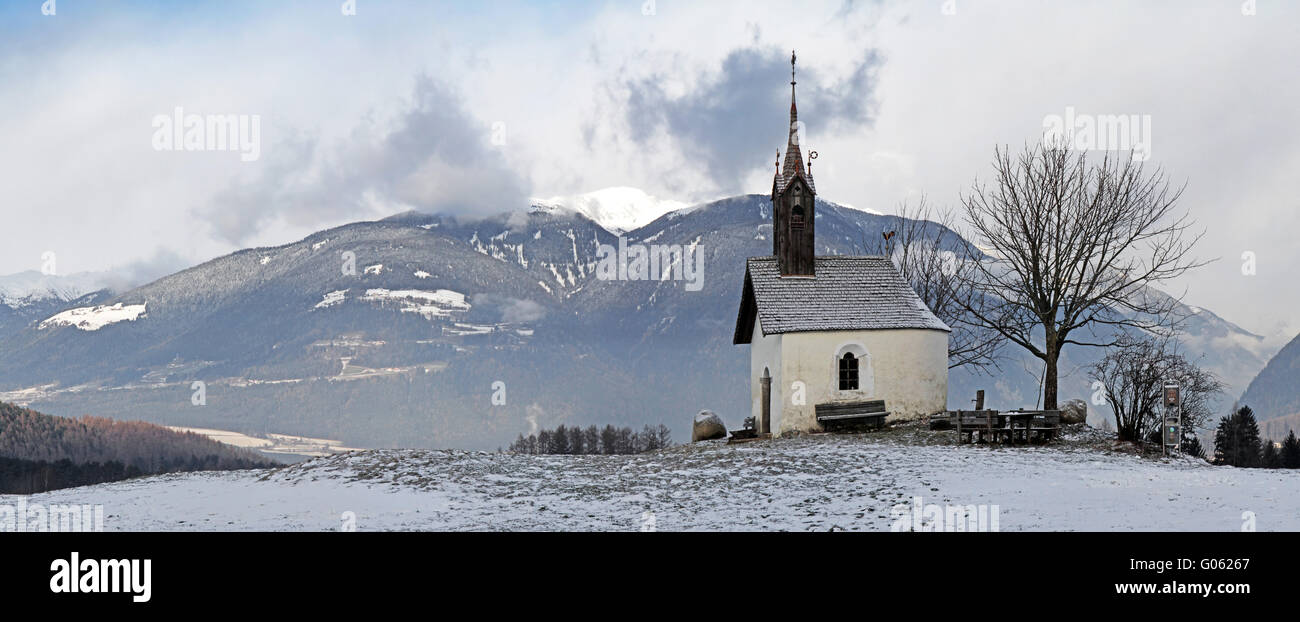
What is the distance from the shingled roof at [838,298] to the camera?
111 feet

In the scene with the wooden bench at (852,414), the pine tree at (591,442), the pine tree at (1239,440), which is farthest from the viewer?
the pine tree at (591,442)

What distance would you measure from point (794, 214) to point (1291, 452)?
152 ft

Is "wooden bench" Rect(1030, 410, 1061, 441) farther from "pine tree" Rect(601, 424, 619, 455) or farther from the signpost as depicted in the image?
"pine tree" Rect(601, 424, 619, 455)

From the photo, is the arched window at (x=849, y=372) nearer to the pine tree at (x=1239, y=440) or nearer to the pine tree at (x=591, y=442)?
the pine tree at (x=1239, y=440)

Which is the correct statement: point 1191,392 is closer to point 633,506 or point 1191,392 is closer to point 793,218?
point 793,218

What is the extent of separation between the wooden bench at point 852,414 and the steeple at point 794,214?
5824 mm

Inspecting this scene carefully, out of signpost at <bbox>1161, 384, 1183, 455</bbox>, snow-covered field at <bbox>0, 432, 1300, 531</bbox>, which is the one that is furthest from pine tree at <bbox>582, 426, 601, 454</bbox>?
signpost at <bbox>1161, 384, 1183, 455</bbox>

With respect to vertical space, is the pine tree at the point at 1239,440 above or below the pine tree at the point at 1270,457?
above

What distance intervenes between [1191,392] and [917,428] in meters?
19.0

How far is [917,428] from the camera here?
32.1 meters

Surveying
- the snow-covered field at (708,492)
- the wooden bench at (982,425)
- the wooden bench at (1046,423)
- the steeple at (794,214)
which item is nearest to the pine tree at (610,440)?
the steeple at (794,214)

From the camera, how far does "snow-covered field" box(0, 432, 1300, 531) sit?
14.6 metres
